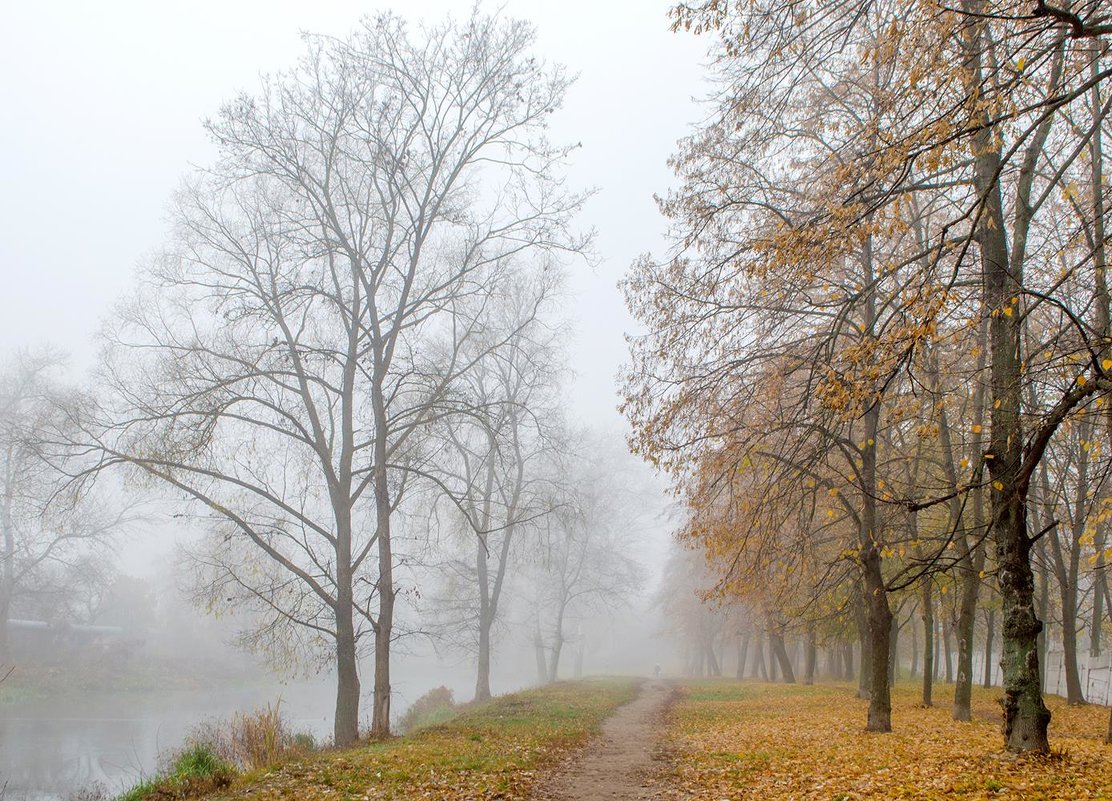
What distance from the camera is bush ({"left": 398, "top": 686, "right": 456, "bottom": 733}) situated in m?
19.5

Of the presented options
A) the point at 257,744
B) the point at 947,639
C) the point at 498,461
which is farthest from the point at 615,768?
the point at 947,639

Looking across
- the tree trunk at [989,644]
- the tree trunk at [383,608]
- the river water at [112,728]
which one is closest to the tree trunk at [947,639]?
the tree trunk at [989,644]

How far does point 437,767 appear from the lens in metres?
8.74

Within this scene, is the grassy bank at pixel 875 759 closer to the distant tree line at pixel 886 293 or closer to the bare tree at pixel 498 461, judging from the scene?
the distant tree line at pixel 886 293

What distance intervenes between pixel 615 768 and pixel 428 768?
108 inches

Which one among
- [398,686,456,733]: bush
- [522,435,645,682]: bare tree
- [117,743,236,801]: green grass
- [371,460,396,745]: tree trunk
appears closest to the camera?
[117,743,236,801]: green grass

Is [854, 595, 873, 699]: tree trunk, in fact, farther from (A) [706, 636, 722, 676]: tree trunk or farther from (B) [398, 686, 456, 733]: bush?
(A) [706, 636, 722, 676]: tree trunk

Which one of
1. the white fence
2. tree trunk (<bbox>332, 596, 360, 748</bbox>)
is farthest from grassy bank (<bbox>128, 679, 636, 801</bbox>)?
the white fence

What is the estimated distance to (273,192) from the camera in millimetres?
14617

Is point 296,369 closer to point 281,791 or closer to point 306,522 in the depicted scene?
point 306,522

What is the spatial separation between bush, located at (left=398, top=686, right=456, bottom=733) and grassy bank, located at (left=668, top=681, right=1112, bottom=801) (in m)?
6.70

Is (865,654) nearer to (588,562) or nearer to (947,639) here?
(947,639)

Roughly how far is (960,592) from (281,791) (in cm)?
1711

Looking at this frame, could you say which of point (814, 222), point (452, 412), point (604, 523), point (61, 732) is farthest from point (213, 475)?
point (604, 523)
